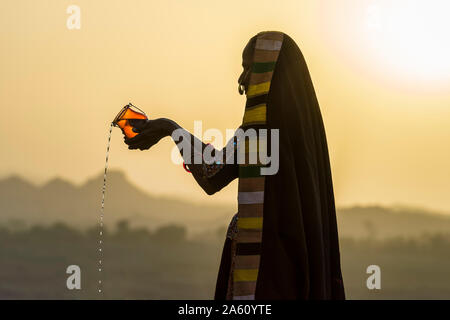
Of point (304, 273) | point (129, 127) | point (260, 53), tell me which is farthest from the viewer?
point (129, 127)

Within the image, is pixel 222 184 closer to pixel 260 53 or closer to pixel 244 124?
pixel 244 124

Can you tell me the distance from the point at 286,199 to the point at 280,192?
0.04 meters

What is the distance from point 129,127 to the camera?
360 centimetres

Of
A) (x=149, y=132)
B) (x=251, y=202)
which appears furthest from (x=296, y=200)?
(x=149, y=132)

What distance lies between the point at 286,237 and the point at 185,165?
62 centimetres

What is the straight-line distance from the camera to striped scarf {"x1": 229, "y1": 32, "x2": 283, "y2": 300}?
3.16 metres

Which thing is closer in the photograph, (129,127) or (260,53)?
(260,53)

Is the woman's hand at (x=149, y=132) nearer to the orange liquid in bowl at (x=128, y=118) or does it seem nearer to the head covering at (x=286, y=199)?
the orange liquid in bowl at (x=128, y=118)

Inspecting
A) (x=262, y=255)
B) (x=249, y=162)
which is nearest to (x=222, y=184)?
(x=249, y=162)

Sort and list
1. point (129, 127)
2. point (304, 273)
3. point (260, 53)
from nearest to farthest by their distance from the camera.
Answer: point (304, 273), point (260, 53), point (129, 127)

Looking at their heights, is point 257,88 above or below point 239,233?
above

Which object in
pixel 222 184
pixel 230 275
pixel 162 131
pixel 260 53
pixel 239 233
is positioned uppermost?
pixel 260 53

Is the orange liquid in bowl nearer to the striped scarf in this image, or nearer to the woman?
the woman

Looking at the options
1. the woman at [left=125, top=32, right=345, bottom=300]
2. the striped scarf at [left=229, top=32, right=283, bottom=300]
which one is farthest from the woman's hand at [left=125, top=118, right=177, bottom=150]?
the striped scarf at [left=229, top=32, right=283, bottom=300]
